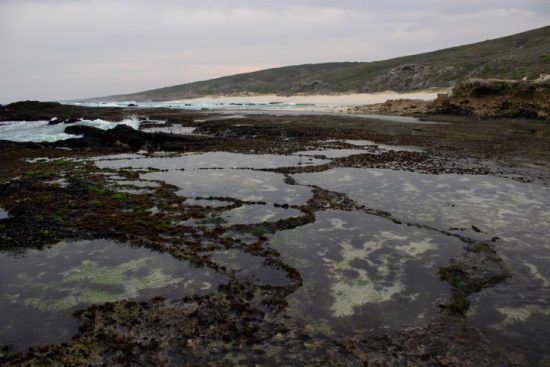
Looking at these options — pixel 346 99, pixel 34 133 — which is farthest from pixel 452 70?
pixel 34 133

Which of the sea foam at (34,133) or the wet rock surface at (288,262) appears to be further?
the sea foam at (34,133)

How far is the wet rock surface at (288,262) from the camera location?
6.61 m

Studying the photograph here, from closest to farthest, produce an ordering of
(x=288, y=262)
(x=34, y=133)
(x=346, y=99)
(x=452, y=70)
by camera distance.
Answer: (x=288, y=262) → (x=34, y=133) → (x=346, y=99) → (x=452, y=70)

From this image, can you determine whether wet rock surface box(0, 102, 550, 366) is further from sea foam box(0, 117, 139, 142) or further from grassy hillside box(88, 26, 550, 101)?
grassy hillside box(88, 26, 550, 101)

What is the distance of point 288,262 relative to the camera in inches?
384

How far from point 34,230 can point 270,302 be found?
7.65 meters

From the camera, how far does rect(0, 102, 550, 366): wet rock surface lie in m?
6.61

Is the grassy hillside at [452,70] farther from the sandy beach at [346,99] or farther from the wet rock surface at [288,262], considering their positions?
the wet rock surface at [288,262]

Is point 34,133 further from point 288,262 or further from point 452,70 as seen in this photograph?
point 452,70

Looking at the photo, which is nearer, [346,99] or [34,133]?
[34,133]

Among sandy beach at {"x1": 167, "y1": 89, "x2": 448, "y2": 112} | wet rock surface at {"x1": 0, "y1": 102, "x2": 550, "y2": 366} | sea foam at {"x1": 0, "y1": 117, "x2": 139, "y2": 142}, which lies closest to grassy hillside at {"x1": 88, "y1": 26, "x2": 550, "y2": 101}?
sandy beach at {"x1": 167, "y1": 89, "x2": 448, "y2": 112}

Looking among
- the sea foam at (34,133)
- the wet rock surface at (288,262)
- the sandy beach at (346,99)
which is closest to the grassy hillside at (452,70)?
the sandy beach at (346,99)

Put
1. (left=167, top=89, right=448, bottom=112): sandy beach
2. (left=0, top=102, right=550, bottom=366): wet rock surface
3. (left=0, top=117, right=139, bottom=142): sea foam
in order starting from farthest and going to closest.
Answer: (left=167, top=89, right=448, bottom=112): sandy beach, (left=0, top=117, right=139, bottom=142): sea foam, (left=0, top=102, right=550, bottom=366): wet rock surface

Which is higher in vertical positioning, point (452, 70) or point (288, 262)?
point (452, 70)
